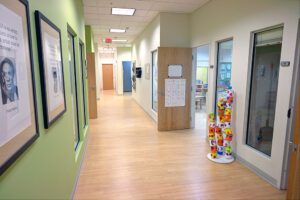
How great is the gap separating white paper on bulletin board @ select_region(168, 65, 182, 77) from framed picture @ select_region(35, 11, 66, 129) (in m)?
3.12

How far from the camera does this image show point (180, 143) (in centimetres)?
415

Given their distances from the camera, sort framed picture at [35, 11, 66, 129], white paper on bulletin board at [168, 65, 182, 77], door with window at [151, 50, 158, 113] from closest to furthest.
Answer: framed picture at [35, 11, 66, 129] < white paper on bulletin board at [168, 65, 182, 77] < door with window at [151, 50, 158, 113]

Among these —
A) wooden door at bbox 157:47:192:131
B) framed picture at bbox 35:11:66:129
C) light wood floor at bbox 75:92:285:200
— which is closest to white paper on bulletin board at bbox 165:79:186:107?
wooden door at bbox 157:47:192:131

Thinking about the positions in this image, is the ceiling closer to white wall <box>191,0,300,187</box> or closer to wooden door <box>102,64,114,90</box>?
white wall <box>191,0,300,187</box>

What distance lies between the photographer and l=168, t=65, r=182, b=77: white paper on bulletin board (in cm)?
478

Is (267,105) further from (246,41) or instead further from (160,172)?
(160,172)

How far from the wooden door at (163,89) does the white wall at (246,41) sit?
61 cm

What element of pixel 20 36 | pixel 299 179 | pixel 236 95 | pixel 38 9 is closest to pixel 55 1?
pixel 38 9

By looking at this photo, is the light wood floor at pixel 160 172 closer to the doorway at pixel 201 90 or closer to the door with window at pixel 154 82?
the doorway at pixel 201 90

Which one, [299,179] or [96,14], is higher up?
[96,14]

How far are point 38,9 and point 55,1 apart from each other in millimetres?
609

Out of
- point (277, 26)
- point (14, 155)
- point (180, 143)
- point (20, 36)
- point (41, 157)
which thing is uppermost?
point (277, 26)

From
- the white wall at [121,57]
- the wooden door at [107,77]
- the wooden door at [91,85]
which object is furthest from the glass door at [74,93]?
the wooden door at [107,77]

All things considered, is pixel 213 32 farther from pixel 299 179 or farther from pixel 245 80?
pixel 299 179
